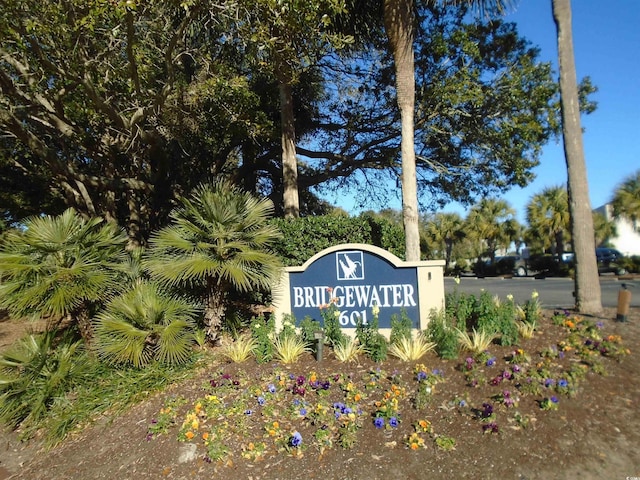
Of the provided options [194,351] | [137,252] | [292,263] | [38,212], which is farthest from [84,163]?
[194,351]

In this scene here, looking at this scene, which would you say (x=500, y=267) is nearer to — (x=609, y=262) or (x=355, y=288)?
(x=609, y=262)

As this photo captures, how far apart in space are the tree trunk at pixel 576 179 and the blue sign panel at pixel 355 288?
8.52 feet

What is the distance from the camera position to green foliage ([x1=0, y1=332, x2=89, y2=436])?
530 cm

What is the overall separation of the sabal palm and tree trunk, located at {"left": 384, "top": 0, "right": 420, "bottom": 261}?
11.9 ft

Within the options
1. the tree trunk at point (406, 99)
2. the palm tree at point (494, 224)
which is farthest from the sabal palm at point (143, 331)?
the palm tree at point (494, 224)

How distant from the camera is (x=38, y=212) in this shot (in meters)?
15.3

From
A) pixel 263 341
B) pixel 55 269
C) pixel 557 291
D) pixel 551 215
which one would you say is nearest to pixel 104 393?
pixel 55 269

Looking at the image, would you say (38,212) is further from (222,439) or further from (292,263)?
(222,439)

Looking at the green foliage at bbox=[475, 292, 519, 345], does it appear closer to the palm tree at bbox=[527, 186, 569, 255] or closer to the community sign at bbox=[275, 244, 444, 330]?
the community sign at bbox=[275, 244, 444, 330]

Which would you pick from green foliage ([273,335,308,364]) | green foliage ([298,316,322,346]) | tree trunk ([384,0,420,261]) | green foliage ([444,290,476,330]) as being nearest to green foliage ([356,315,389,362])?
green foliage ([298,316,322,346])

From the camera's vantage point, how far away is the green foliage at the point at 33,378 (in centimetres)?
530

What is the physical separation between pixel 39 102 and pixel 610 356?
35.3 ft

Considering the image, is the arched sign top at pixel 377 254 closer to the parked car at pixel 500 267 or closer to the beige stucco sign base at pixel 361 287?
the beige stucco sign base at pixel 361 287

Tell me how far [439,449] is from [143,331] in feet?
12.5
